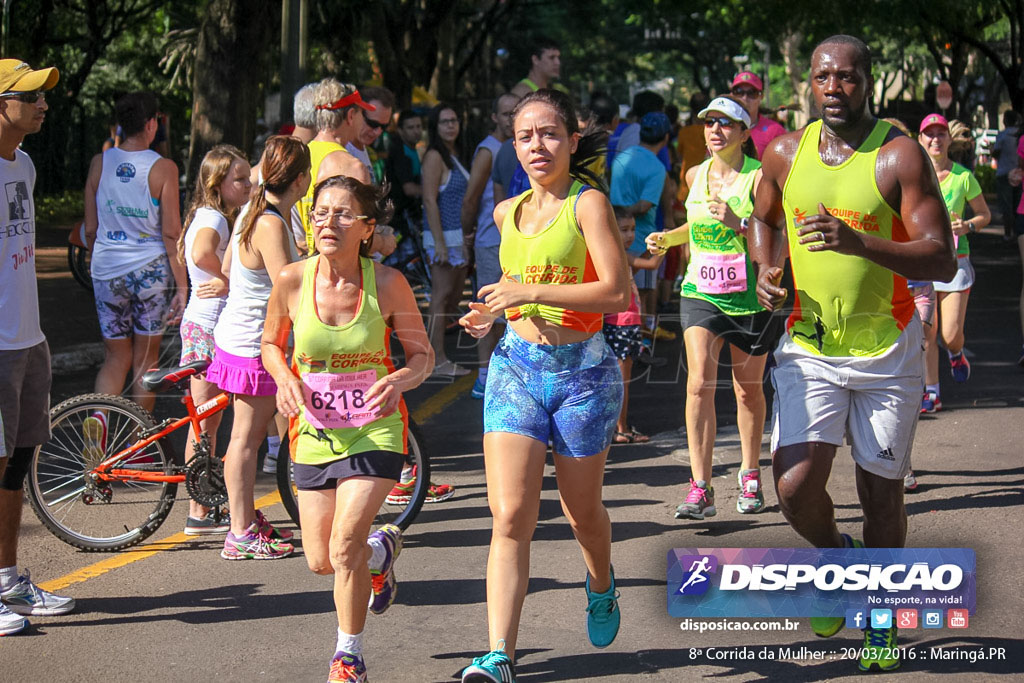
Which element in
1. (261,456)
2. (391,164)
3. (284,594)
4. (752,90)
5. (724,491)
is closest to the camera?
(284,594)

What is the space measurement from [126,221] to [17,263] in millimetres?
2238

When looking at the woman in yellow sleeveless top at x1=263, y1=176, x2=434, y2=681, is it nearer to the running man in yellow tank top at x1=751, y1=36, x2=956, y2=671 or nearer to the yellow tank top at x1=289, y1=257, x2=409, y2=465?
the yellow tank top at x1=289, y1=257, x2=409, y2=465

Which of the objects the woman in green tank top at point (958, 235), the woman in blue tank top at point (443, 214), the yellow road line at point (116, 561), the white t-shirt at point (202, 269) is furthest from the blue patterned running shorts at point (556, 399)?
the woman in blue tank top at point (443, 214)

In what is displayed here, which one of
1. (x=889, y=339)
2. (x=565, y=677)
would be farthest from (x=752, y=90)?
(x=565, y=677)

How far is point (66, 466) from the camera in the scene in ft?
21.7

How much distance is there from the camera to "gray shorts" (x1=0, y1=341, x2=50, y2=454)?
520 centimetres

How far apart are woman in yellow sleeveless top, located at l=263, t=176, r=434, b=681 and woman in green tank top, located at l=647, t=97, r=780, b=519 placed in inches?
84.8

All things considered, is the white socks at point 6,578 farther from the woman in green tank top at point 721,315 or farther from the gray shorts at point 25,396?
the woman in green tank top at point 721,315

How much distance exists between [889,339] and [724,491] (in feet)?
9.14

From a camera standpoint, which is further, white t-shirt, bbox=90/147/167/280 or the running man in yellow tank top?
white t-shirt, bbox=90/147/167/280

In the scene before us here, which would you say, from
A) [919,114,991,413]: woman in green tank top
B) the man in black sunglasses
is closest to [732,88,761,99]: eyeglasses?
[919,114,991,413]: woman in green tank top

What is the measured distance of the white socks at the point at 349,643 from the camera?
443 centimetres

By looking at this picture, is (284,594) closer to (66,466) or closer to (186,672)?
(186,672)

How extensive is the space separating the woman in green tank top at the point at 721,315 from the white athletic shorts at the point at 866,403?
193 centimetres
